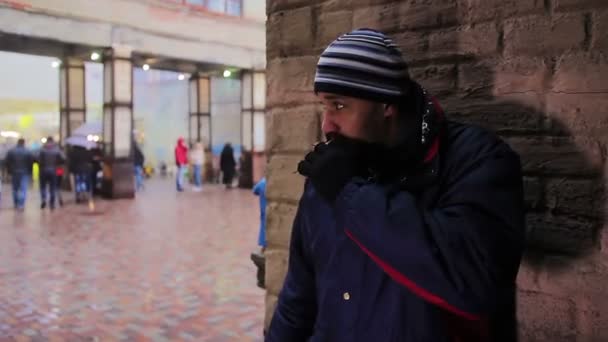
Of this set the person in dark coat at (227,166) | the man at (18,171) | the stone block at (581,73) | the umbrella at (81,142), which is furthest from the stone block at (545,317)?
the person in dark coat at (227,166)

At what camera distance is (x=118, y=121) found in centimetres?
1617

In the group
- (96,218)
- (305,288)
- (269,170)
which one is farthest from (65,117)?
(305,288)

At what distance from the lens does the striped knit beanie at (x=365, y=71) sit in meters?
1.49

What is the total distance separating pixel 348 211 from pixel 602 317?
1.10m

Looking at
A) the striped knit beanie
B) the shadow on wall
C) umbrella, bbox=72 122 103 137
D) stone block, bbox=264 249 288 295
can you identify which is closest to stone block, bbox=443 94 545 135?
the shadow on wall

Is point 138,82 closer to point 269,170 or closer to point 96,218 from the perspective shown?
point 96,218

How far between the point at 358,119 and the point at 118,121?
613 inches

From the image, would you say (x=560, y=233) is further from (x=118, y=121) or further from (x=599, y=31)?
(x=118, y=121)

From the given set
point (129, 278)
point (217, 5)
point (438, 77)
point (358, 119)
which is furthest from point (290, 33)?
point (217, 5)

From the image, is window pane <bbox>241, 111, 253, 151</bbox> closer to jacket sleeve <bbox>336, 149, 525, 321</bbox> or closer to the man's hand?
the man's hand

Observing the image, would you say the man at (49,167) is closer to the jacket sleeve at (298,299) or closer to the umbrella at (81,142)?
the umbrella at (81,142)

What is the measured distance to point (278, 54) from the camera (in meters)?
2.95

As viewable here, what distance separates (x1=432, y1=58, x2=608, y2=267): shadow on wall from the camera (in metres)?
1.98

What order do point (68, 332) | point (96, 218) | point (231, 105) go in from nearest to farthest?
point (68, 332), point (96, 218), point (231, 105)
